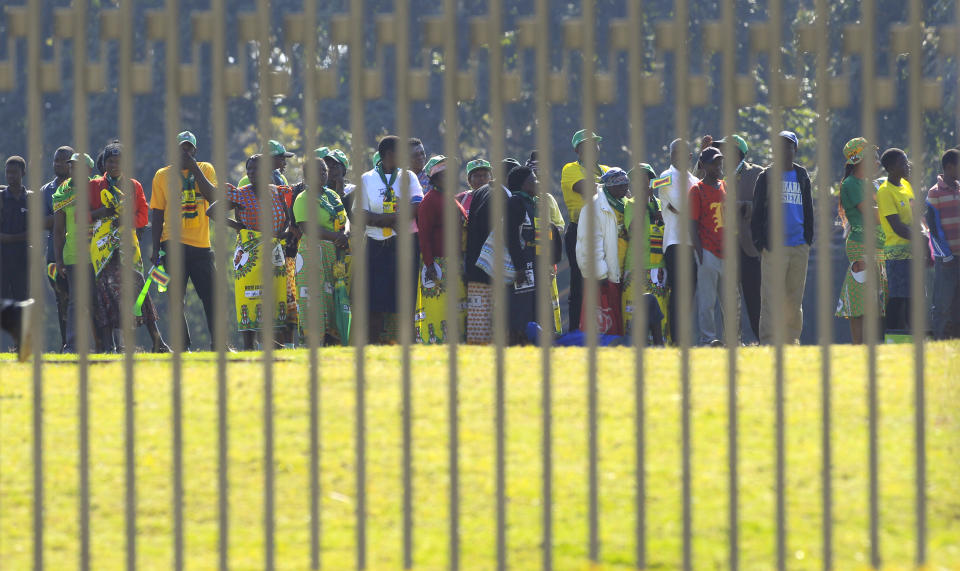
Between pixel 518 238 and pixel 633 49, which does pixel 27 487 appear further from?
pixel 518 238

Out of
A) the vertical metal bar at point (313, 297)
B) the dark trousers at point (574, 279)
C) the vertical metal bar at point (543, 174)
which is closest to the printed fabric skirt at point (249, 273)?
the dark trousers at point (574, 279)

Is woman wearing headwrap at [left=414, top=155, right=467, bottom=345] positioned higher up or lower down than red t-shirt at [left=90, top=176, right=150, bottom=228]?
lower down

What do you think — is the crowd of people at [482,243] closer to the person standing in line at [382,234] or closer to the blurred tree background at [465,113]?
the person standing in line at [382,234]

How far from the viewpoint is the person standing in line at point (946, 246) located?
37.9ft

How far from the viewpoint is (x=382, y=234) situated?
11.4 metres

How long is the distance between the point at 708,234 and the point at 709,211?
6.0 inches

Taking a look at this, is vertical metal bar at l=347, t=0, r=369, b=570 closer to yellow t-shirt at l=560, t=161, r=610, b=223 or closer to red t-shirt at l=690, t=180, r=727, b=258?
red t-shirt at l=690, t=180, r=727, b=258

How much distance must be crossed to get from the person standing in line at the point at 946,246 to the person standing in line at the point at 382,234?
364cm

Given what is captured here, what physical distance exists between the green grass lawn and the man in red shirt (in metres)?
3.20

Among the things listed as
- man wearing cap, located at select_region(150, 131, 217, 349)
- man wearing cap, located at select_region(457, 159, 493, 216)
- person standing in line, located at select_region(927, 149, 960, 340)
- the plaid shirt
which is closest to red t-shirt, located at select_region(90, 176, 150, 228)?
man wearing cap, located at select_region(150, 131, 217, 349)

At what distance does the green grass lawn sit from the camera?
545 cm

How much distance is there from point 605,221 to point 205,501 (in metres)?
5.22

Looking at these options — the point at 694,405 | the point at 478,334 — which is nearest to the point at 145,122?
the point at 478,334

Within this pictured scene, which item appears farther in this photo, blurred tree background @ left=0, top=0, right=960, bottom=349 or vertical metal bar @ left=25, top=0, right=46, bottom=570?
blurred tree background @ left=0, top=0, right=960, bottom=349
